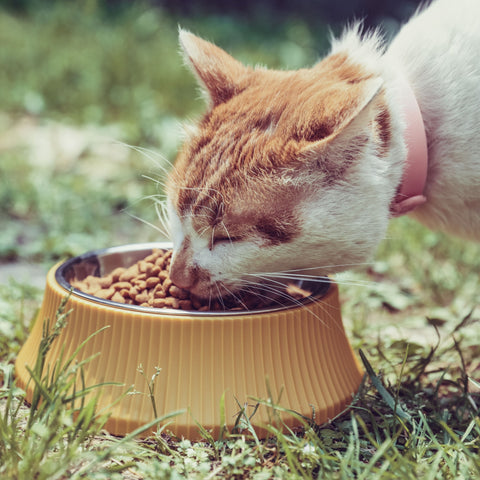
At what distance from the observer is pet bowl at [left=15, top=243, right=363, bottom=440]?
1.49 meters

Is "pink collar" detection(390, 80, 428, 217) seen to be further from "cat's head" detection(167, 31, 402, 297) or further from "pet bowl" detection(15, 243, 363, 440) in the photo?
"pet bowl" detection(15, 243, 363, 440)

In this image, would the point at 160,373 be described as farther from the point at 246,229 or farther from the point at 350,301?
the point at 350,301

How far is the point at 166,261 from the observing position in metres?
1.85

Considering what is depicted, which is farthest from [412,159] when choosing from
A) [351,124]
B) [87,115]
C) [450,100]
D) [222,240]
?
[87,115]

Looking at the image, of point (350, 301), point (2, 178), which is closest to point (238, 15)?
point (2, 178)

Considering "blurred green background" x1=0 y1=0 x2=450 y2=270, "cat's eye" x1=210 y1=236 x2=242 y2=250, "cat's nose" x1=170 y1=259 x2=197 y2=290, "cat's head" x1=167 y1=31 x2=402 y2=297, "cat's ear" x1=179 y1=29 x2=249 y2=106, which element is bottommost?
"blurred green background" x1=0 y1=0 x2=450 y2=270

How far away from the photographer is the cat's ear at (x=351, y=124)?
1.41 meters

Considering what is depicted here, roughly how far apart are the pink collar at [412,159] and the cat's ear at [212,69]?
19.5 inches

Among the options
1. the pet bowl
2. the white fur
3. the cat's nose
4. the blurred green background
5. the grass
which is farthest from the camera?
the blurred green background

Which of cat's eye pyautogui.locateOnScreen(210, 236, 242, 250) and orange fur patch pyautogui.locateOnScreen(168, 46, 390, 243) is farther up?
orange fur patch pyautogui.locateOnScreen(168, 46, 390, 243)

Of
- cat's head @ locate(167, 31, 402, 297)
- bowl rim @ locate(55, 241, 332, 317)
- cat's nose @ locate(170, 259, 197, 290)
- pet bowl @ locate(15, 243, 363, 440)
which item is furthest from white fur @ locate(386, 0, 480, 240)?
cat's nose @ locate(170, 259, 197, 290)

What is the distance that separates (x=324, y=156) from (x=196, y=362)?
593 mm

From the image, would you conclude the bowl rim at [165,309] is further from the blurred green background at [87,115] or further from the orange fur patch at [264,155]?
the blurred green background at [87,115]

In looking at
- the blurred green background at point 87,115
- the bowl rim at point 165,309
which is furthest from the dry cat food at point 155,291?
the blurred green background at point 87,115
